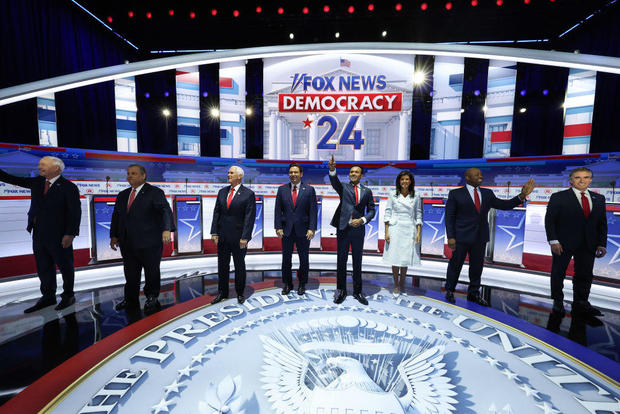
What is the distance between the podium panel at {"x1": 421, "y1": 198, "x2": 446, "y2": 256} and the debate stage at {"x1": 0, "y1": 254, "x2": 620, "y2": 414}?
2011 mm

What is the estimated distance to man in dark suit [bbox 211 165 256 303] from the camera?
3.04 metres

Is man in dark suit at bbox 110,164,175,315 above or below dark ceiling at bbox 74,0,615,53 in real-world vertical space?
below

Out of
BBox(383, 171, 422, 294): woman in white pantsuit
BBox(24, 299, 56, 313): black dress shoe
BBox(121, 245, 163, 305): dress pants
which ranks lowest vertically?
BBox(24, 299, 56, 313): black dress shoe

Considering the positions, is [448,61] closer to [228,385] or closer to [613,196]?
[613,196]

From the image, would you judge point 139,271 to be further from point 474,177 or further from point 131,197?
point 474,177

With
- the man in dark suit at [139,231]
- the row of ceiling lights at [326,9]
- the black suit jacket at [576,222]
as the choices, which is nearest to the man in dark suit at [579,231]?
the black suit jacket at [576,222]

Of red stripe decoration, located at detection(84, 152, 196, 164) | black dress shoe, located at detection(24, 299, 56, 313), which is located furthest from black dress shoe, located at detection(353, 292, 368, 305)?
red stripe decoration, located at detection(84, 152, 196, 164)

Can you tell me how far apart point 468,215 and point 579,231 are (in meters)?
1.29

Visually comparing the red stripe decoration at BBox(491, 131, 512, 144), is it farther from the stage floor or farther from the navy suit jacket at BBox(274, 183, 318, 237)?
the navy suit jacket at BBox(274, 183, 318, 237)

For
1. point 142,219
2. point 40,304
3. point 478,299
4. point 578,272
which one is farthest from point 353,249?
point 40,304

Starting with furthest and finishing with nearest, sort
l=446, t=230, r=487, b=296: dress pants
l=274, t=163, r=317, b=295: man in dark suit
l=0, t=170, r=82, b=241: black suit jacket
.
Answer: l=274, t=163, r=317, b=295: man in dark suit, l=446, t=230, r=487, b=296: dress pants, l=0, t=170, r=82, b=241: black suit jacket

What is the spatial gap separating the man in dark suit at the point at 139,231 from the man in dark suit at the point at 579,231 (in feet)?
16.1

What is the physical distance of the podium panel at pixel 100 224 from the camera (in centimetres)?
454

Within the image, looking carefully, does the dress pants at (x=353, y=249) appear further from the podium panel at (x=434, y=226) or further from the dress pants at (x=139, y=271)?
the podium panel at (x=434, y=226)
